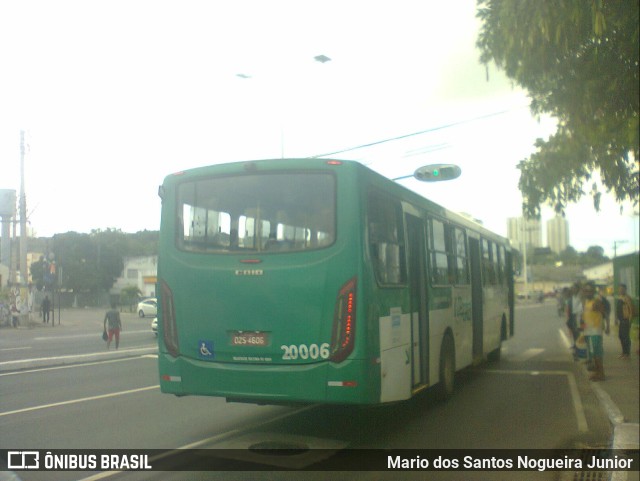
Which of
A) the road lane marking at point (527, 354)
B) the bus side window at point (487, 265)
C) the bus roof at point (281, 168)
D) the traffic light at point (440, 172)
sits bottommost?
the road lane marking at point (527, 354)

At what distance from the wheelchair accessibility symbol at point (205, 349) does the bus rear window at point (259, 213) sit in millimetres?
1080

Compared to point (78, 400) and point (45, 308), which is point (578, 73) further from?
point (45, 308)

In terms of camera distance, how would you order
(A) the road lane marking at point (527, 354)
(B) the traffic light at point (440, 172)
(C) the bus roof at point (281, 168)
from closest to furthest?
(C) the bus roof at point (281, 168) → (B) the traffic light at point (440, 172) → (A) the road lane marking at point (527, 354)

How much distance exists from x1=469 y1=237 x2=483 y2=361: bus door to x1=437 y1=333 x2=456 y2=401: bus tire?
2.39 m

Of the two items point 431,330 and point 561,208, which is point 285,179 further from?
point 561,208

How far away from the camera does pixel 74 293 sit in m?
51.3

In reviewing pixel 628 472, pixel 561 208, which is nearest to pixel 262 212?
pixel 628 472

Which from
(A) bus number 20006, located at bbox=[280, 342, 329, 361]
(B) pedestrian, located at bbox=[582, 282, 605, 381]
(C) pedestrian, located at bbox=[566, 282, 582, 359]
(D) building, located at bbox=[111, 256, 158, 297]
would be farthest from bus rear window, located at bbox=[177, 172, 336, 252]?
(D) building, located at bbox=[111, 256, 158, 297]

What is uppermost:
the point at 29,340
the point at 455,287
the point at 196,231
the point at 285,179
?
the point at 285,179

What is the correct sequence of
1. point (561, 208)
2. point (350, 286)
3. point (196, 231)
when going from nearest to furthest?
point (350, 286) → point (196, 231) → point (561, 208)

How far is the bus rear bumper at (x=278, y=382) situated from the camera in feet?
24.6

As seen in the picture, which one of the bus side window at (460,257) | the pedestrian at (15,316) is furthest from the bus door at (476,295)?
the pedestrian at (15,316)

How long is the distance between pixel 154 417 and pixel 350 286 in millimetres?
4034

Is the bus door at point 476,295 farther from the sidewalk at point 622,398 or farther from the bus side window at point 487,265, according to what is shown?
the sidewalk at point 622,398
